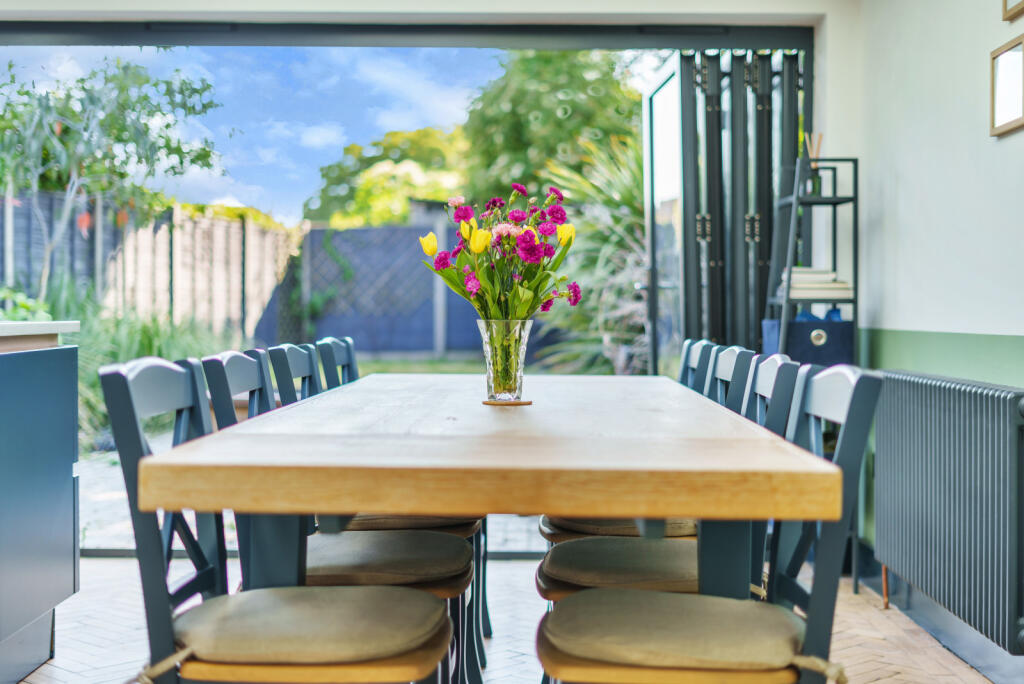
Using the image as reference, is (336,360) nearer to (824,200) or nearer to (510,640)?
(510,640)

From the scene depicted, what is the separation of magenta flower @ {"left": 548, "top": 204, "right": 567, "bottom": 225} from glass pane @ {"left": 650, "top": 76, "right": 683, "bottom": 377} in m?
2.04

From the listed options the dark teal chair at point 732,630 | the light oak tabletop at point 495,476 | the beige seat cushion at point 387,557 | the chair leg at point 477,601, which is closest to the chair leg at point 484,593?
the chair leg at point 477,601

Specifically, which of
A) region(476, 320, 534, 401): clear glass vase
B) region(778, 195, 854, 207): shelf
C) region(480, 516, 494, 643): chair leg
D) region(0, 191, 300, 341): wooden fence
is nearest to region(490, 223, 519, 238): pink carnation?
region(476, 320, 534, 401): clear glass vase

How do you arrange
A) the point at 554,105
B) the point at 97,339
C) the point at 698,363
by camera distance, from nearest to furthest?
the point at 698,363 < the point at 97,339 < the point at 554,105

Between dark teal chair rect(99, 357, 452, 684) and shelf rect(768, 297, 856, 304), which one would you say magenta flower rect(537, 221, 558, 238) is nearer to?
dark teal chair rect(99, 357, 452, 684)

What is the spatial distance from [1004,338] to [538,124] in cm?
714

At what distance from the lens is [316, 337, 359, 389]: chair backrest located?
9.43 ft

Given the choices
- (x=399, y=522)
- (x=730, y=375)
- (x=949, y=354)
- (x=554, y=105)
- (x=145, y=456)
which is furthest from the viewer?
(x=554, y=105)

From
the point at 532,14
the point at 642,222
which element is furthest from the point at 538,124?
the point at 532,14

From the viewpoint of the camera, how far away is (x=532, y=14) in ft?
12.6

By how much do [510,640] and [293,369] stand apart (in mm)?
1253

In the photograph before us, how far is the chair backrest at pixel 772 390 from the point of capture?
1.80 metres

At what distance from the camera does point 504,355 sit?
7.14ft

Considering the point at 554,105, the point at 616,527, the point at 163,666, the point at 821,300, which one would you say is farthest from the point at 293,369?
the point at 554,105
